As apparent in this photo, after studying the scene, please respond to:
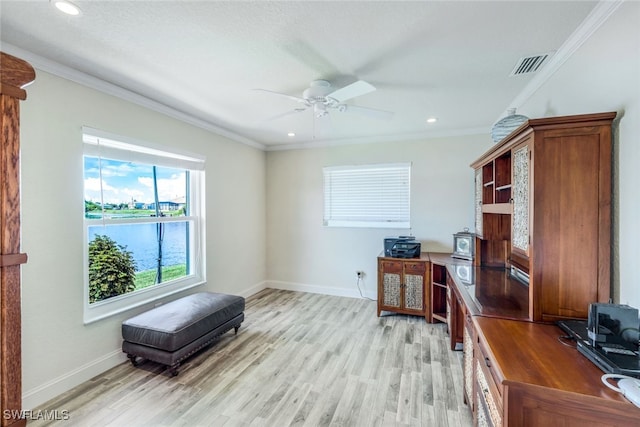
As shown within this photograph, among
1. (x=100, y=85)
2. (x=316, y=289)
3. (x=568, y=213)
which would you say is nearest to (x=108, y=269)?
(x=100, y=85)

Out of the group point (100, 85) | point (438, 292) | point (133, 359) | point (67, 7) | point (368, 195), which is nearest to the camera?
point (67, 7)

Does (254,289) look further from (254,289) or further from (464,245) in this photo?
(464,245)

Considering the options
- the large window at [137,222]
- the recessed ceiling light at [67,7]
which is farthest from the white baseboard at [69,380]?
the recessed ceiling light at [67,7]

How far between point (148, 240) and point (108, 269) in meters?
0.50

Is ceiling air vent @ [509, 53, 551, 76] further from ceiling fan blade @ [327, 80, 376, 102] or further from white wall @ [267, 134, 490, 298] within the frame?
white wall @ [267, 134, 490, 298]

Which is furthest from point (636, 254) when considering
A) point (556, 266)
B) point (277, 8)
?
point (277, 8)

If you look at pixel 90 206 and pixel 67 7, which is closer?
pixel 67 7

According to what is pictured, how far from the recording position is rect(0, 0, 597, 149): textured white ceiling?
1.54 metres

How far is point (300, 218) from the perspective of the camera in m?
4.95

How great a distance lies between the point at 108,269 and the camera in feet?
8.75

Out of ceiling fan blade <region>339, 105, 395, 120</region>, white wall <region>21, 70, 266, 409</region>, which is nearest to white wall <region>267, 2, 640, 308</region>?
ceiling fan blade <region>339, 105, 395, 120</region>

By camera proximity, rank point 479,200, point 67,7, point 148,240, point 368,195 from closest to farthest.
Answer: point 67,7 < point 479,200 < point 148,240 < point 368,195

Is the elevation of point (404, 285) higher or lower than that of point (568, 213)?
lower

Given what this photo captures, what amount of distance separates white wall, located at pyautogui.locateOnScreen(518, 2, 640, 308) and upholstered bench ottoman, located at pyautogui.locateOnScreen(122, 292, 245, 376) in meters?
3.01
